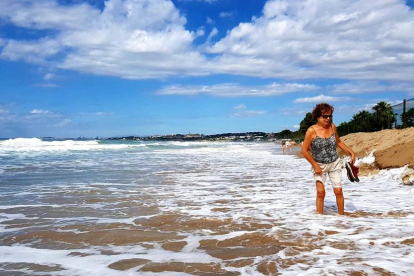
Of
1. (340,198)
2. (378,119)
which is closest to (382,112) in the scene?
(378,119)

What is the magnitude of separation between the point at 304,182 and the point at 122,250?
7541mm

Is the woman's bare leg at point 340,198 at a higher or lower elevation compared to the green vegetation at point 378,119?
lower

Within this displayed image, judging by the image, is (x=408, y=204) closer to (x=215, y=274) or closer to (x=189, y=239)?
(x=189, y=239)

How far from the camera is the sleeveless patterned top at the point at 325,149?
6.09 m

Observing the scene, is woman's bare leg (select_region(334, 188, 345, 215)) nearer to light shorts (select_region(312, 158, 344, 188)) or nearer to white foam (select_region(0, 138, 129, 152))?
light shorts (select_region(312, 158, 344, 188))

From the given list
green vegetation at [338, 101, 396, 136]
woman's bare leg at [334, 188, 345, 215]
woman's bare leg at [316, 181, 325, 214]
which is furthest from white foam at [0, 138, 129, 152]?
green vegetation at [338, 101, 396, 136]

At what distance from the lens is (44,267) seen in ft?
13.2

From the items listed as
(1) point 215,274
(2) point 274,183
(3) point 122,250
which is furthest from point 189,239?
(2) point 274,183

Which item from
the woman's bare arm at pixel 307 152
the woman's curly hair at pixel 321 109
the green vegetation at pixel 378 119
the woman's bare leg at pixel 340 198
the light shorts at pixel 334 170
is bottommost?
the woman's bare leg at pixel 340 198

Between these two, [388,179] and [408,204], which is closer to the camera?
[408,204]

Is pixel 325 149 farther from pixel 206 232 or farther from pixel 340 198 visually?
pixel 206 232

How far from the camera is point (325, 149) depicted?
609 centimetres

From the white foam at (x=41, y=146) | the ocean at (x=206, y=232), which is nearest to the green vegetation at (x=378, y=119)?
the white foam at (x=41, y=146)

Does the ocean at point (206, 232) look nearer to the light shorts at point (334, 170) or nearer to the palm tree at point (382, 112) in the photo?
the light shorts at point (334, 170)
